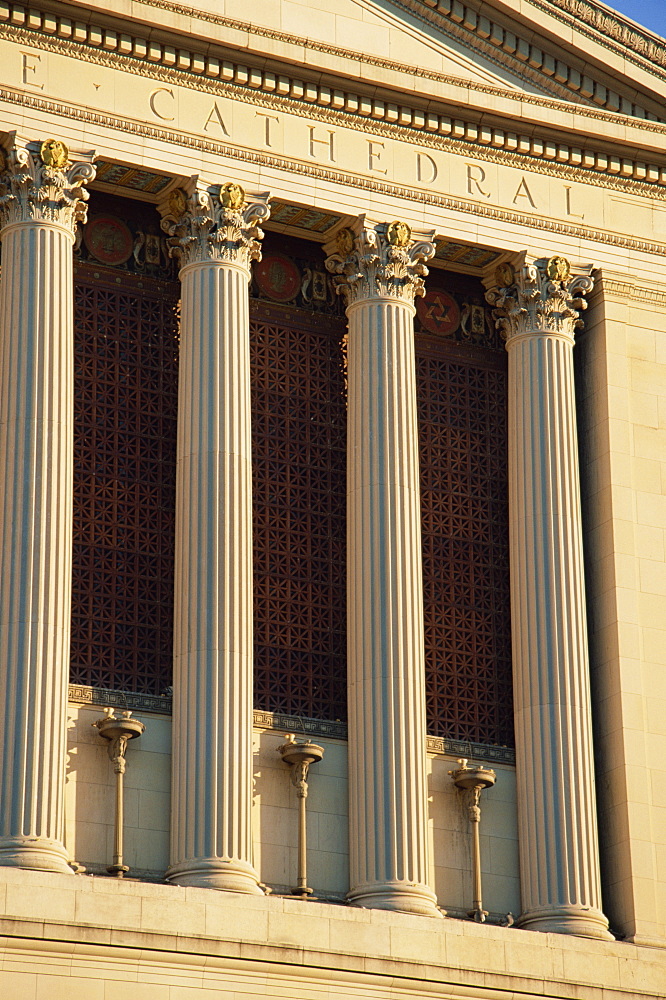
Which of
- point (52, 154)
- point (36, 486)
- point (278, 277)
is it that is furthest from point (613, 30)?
point (36, 486)

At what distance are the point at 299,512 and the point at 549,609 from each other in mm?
4037

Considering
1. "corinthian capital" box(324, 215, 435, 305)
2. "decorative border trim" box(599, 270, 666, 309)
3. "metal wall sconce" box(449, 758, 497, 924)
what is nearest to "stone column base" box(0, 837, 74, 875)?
"metal wall sconce" box(449, 758, 497, 924)

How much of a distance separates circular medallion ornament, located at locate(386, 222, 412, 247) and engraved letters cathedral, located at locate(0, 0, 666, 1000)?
2.2 inches

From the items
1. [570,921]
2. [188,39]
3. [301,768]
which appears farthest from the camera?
[188,39]

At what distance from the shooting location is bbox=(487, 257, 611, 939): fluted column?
31.4 meters

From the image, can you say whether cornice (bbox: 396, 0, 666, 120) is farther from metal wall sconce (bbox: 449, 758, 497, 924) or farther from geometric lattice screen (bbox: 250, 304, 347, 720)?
metal wall sconce (bbox: 449, 758, 497, 924)

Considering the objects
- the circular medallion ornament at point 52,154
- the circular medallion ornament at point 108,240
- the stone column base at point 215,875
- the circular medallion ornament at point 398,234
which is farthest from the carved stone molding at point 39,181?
the stone column base at point 215,875

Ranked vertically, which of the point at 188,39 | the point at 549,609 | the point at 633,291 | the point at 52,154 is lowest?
the point at 549,609

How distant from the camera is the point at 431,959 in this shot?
1148 inches

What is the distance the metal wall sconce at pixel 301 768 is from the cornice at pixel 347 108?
9672mm

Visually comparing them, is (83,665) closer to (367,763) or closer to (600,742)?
(367,763)

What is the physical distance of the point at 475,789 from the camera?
105ft

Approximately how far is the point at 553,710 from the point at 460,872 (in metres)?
2.75

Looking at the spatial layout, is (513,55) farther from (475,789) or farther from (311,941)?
(311,941)
